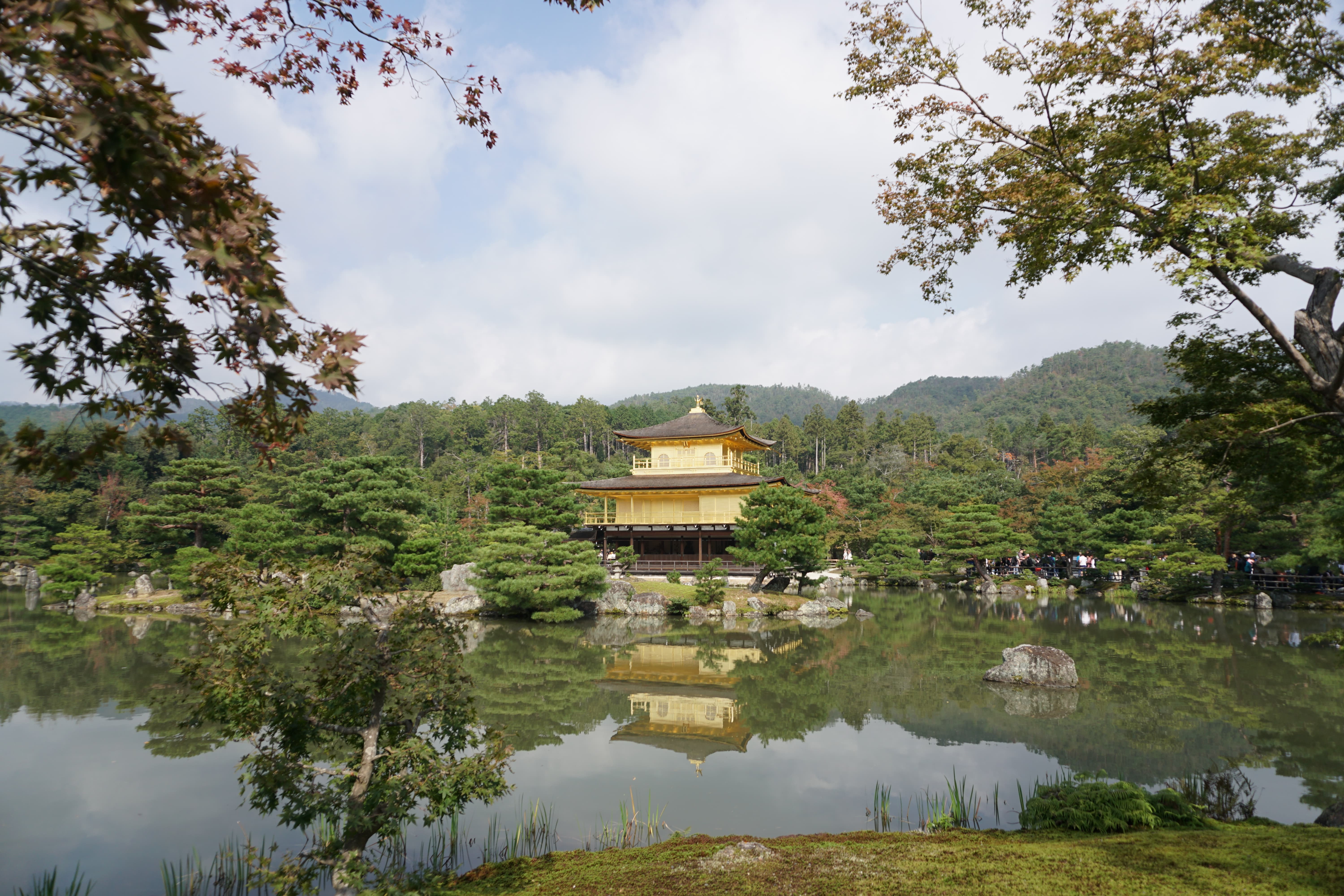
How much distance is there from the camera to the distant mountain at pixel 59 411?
2.33 m

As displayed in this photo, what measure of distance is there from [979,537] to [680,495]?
11.1 m

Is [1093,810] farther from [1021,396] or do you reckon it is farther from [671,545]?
[1021,396]

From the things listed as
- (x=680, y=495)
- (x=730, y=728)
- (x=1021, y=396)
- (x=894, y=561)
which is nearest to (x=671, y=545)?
(x=680, y=495)

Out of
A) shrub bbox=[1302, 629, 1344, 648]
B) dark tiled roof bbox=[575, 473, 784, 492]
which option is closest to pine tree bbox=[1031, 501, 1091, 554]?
shrub bbox=[1302, 629, 1344, 648]

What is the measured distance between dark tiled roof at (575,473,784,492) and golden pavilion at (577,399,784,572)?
36mm

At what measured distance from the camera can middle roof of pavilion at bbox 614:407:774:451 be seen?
26.2 meters

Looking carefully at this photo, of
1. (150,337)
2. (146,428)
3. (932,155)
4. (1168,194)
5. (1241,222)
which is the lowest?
(146,428)

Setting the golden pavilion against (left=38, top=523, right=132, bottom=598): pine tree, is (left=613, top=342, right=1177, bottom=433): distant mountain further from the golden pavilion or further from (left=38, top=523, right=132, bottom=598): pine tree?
(left=38, top=523, right=132, bottom=598): pine tree

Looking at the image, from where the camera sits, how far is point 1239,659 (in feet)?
40.3

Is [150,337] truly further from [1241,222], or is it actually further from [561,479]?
[561,479]

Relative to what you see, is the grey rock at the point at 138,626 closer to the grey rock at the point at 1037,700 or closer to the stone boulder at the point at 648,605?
the stone boulder at the point at 648,605

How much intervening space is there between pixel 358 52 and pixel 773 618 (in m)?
16.9

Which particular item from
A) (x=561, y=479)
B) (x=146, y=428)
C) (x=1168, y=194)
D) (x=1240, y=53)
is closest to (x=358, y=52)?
(x=146, y=428)

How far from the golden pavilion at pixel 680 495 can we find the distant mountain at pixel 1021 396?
3474cm
